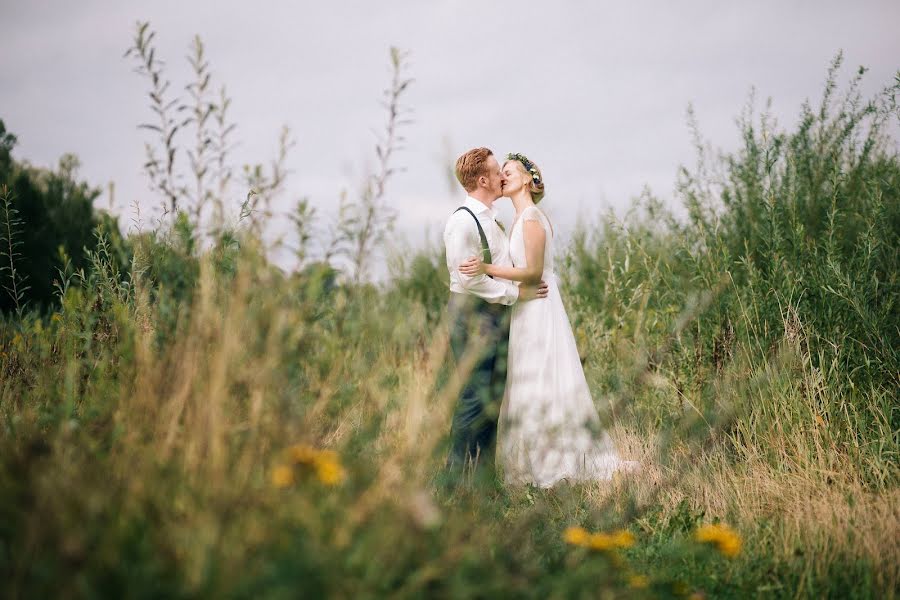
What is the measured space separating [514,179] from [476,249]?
704 millimetres

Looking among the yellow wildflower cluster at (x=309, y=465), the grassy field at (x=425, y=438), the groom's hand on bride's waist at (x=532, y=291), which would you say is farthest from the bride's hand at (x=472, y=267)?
the yellow wildflower cluster at (x=309, y=465)

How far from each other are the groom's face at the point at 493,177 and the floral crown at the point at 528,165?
235mm

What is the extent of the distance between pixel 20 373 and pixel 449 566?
298cm

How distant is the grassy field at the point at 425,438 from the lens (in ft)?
5.32

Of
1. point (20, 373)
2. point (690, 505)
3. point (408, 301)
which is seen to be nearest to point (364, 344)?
point (408, 301)

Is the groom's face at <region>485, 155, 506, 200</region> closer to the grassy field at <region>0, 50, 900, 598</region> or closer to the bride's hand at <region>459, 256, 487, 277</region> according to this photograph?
the bride's hand at <region>459, 256, 487, 277</region>

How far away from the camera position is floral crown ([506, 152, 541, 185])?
470cm

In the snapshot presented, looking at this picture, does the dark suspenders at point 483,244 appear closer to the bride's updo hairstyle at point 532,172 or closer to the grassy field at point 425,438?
the bride's updo hairstyle at point 532,172

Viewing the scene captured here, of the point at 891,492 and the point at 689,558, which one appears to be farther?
the point at 891,492

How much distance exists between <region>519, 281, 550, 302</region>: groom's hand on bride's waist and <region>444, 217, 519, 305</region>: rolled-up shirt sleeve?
0.28 feet

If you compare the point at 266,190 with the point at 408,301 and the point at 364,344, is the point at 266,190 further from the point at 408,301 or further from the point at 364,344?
the point at 408,301

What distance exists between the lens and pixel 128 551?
1605 millimetres

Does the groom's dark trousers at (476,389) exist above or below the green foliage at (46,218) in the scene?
below

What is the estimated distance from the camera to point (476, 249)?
168 inches
